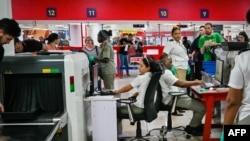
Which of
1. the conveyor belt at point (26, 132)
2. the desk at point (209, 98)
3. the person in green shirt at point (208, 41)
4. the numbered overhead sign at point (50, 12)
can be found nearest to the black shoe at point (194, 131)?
the desk at point (209, 98)

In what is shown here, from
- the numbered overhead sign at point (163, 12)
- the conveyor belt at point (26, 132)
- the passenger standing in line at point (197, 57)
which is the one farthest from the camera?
the numbered overhead sign at point (163, 12)

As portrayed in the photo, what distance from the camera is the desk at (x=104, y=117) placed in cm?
316

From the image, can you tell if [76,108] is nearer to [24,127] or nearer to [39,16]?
[24,127]

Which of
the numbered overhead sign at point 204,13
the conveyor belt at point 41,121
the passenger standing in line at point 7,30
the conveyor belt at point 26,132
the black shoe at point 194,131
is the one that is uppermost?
the numbered overhead sign at point 204,13

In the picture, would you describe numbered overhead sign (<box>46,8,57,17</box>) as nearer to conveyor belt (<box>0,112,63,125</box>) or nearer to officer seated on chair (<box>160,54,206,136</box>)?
officer seated on chair (<box>160,54,206,136</box>)

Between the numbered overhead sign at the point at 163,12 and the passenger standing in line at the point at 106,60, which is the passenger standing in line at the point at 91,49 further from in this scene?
the numbered overhead sign at the point at 163,12

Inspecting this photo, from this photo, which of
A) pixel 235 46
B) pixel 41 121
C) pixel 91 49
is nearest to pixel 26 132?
pixel 41 121

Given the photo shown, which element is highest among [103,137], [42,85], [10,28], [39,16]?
[39,16]

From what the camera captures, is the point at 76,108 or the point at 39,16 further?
the point at 39,16

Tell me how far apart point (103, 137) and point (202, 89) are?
1485 millimetres

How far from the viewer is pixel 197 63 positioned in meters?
5.89

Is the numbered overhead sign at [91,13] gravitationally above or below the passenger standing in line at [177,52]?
above

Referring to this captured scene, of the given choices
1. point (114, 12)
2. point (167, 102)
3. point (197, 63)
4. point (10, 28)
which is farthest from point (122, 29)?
point (10, 28)

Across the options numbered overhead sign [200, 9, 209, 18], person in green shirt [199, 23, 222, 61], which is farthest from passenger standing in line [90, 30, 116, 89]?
numbered overhead sign [200, 9, 209, 18]
